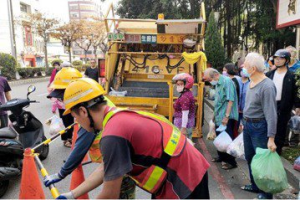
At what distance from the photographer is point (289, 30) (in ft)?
46.4

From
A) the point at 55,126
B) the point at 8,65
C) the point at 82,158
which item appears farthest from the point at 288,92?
the point at 8,65

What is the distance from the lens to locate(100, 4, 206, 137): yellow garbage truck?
21.0 feet

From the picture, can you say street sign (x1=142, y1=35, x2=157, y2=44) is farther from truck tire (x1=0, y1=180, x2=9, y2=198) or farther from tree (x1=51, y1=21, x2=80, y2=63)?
tree (x1=51, y1=21, x2=80, y2=63)

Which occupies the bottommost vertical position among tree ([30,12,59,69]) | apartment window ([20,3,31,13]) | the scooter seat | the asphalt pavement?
the asphalt pavement

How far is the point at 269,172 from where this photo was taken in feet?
9.91

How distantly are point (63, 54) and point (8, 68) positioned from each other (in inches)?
1627

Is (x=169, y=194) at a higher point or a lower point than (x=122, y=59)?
lower

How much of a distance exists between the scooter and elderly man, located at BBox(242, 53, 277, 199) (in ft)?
9.90

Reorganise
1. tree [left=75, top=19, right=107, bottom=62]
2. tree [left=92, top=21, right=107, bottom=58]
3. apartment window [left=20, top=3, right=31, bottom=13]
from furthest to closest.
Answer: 1. apartment window [left=20, top=3, right=31, bottom=13]
2. tree [left=92, top=21, right=107, bottom=58]
3. tree [left=75, top=19, right=107, bottom=62]

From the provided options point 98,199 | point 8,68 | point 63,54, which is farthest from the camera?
point 63,54

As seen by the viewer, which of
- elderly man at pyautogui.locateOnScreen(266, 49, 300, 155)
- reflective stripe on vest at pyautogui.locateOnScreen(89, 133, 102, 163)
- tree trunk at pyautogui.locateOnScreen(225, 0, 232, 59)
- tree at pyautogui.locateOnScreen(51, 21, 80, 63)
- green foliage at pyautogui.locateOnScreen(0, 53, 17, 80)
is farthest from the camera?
tree at pyautogui.locateOnScreen(51, 21, 80, 63)

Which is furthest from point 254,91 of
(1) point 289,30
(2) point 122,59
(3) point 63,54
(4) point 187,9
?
(3) point 63,54

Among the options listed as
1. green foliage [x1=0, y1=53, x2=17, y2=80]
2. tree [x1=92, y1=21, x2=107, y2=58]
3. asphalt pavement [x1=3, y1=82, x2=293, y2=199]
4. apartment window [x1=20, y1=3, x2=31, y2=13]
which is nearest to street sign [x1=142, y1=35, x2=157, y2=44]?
asphalt pavement [x1=3, y1=82, x2=293, y2=199]

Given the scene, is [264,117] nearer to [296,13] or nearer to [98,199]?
[98,199]
